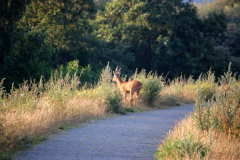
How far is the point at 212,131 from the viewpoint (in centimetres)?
1014

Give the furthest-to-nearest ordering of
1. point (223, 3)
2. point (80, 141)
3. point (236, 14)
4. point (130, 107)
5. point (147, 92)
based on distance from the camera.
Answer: point (223, 3) < point (236, 14) < point (147, 92) < point (130, 107) < point (80, 141)

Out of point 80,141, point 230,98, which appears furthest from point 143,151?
point 230,98

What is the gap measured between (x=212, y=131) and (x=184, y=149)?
2742 millimetres

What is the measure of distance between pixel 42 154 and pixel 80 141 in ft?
5.70

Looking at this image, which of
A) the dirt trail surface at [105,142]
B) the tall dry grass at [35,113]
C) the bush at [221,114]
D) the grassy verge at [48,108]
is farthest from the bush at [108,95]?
the bush at [221,114]

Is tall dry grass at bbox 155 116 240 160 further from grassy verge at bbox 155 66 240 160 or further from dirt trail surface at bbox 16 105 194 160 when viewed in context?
dirt trail surface at bbox 16 105 194 160

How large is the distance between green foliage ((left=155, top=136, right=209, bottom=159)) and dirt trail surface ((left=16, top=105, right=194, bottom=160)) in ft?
2.29

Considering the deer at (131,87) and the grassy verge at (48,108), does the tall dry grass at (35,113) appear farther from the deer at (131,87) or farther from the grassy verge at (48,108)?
the deer at (131,87)

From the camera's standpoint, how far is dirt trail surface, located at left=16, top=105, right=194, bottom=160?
28.1 ft

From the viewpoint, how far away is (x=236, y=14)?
67562 millimetres

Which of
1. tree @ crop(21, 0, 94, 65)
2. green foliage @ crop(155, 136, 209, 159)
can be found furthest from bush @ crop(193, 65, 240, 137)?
tree @ crop(21, 0, 94, 65)

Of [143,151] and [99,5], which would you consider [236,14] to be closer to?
[99,5]

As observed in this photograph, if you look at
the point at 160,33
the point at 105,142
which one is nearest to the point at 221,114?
the point at 105,142

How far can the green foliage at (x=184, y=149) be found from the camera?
7629 millimetres
